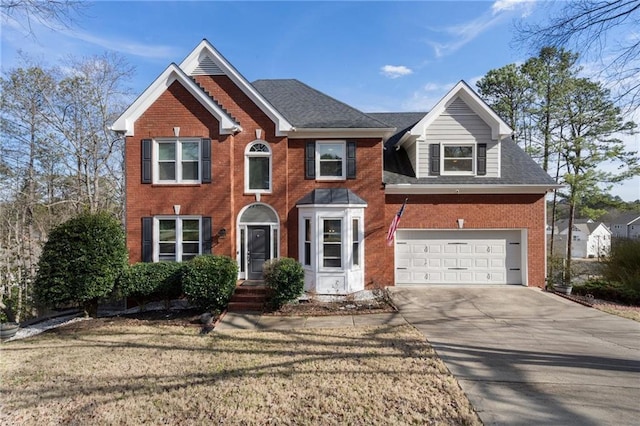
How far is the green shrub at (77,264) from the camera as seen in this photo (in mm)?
9352


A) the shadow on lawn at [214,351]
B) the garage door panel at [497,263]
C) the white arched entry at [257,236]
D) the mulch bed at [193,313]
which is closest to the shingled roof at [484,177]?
the garage door panel at [497,263]

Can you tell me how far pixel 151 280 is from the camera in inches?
402

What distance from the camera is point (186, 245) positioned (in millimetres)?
11711

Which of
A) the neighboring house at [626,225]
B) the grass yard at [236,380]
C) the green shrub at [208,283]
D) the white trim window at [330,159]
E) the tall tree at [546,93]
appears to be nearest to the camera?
the grass yard at [236,380]

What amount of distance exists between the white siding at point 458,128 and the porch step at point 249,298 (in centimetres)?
766

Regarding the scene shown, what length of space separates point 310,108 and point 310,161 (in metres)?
2.58

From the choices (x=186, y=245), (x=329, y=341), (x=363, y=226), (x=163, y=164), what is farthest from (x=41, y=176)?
(x=329, y=341)

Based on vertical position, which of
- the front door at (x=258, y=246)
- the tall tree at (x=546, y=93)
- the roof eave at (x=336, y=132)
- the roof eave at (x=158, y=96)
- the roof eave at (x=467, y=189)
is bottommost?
the front door at (x=258, y=246)

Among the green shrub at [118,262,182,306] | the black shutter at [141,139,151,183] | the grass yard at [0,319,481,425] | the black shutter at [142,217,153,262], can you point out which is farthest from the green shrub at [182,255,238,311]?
the black shutter at [141,139,151,183]

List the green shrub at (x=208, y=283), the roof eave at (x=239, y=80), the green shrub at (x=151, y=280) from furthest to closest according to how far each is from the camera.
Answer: the roof eave at (x=239, y=80)
the green shrub at (x=151, y=280)
the green shrub at (x=208, y=283)

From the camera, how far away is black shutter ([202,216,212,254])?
11.5 meters

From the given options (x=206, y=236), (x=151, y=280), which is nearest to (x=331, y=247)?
(x=206, y=236)

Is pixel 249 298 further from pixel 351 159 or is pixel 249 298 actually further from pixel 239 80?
pixel 239 80

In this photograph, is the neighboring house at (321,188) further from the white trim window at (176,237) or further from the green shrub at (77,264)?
the green shrub at (77,264)
